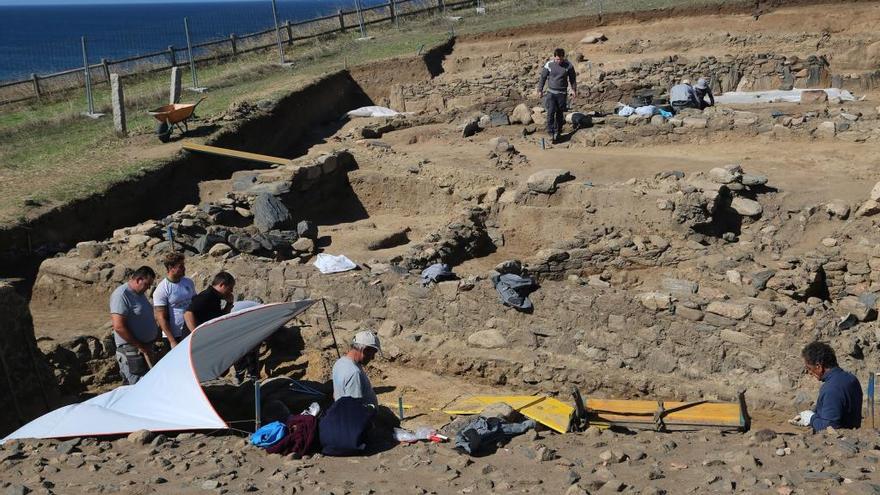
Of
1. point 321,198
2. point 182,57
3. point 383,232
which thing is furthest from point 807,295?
point 182,57

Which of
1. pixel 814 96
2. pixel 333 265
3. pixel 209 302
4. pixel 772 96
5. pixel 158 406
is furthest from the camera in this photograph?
pixel 772 96

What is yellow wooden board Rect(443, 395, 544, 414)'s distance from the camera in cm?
868

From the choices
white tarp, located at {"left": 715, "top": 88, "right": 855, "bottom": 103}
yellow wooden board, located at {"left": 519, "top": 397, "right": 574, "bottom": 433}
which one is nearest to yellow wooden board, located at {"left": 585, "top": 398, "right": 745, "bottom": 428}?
yellow wooden board, located at {"left": 519, "top": 397, "right": 574, "bottom": 433}

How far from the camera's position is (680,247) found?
12.9 meters

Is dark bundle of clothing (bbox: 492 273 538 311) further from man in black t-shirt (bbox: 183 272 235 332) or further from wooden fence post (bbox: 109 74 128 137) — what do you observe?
wooden fence post (bbox: 109 74 128 137)

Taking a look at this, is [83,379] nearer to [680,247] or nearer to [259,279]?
[259,279]

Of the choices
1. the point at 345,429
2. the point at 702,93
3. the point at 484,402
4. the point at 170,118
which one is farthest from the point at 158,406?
the point at 702,93

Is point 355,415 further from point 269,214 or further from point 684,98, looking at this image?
point 684,98

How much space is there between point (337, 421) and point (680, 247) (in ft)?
22.6

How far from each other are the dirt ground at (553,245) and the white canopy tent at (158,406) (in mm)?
157

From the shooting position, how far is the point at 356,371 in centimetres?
759

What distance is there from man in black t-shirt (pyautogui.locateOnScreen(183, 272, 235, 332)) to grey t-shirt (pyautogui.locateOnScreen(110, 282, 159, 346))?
326 millimetres

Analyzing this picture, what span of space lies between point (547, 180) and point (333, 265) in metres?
4.18

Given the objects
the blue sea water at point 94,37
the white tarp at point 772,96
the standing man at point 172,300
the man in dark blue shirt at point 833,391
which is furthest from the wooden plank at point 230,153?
the blue sea water at point 94,37
